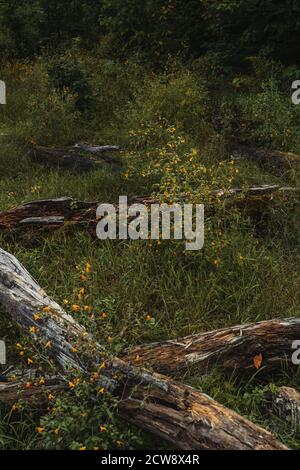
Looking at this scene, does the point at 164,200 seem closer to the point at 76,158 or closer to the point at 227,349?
the point at 227,349

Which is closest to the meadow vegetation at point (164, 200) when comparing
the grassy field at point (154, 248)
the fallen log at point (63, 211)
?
the grassy field at point (154, 248)

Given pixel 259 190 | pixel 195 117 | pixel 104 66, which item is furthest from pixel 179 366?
pixel 104 66

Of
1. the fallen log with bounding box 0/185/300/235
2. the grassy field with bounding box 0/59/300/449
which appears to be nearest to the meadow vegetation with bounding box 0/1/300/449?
the grassy field with bounding box 0/59/300/449

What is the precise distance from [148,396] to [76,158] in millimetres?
4527

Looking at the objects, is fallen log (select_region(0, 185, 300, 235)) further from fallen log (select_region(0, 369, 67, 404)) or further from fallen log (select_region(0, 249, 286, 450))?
fallen log (select_region(0, 369, 67, 404))

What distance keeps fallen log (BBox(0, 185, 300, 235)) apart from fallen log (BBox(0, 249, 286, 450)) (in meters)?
1.52

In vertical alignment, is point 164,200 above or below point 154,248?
above

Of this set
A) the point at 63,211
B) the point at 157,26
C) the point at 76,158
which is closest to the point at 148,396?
the point at 63,211

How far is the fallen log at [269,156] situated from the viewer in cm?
671

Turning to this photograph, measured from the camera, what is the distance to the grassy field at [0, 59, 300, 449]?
3309mm

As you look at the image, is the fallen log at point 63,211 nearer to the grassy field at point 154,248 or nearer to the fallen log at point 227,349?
the grassy field at point 154,248

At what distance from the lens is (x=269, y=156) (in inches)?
275

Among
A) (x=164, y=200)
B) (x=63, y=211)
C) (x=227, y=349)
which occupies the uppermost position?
(x=164, y=200)

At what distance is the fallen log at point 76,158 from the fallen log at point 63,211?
1583 millimetres
